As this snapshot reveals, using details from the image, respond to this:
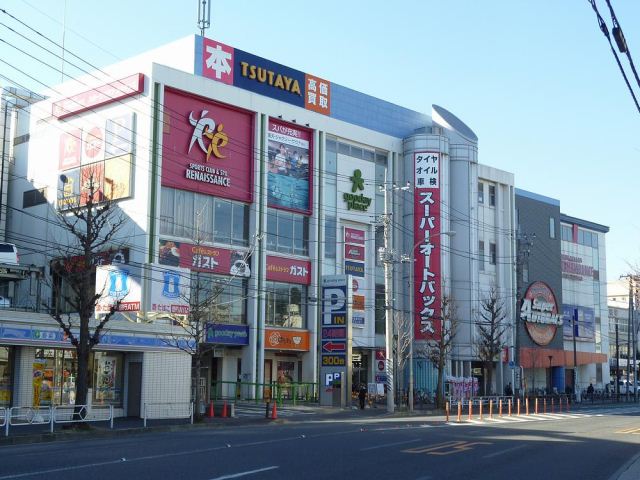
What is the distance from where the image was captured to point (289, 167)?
58.3 m

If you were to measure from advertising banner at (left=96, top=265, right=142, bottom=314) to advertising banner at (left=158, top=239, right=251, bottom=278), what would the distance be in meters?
2.38

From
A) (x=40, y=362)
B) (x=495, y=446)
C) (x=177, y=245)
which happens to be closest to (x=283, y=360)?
(x=177, y=245)

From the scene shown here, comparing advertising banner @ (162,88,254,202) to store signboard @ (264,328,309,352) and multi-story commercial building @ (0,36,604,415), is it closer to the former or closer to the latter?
multi-story commercial building @ (0,36,604,415)

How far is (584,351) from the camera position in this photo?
292ft

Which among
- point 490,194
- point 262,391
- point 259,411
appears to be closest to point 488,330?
point 490,194

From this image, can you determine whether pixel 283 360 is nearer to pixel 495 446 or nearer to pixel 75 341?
pixel 75 341

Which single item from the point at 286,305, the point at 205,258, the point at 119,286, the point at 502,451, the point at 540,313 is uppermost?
the point at 205,258

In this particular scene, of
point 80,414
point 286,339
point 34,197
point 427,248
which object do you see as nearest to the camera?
point 80,414

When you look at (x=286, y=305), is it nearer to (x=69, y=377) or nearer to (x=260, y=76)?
(x=260, y=76)

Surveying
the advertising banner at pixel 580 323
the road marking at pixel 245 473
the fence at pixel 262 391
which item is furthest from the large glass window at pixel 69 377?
the advertising banner at pixel 580 323

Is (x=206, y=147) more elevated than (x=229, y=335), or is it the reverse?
(x=206, y=147)

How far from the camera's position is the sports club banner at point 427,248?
208 feet

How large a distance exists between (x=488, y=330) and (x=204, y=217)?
29203 millimetres

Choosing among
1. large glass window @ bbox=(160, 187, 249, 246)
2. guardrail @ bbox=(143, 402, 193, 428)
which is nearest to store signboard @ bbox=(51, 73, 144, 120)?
large glass window @ bbox=(160, 187, 249, 246)
